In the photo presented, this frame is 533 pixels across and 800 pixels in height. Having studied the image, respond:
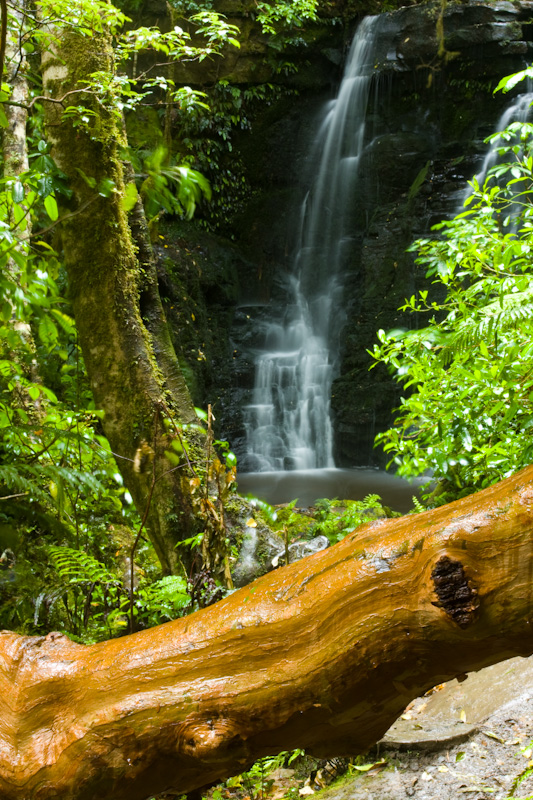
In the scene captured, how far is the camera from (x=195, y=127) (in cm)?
1317

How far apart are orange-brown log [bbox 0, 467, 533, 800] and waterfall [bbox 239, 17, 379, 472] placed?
32.9 ft

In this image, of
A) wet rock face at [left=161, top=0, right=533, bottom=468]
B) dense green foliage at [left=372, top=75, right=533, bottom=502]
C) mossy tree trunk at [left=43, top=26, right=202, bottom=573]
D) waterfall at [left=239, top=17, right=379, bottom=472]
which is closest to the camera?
dense green foliage at [left=372, top=75, right=533, bottom=502]

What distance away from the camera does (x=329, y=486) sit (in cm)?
1016

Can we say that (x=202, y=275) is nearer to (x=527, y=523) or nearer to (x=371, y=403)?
(x=371, y=403)

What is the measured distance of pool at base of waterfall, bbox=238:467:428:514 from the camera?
368 inches

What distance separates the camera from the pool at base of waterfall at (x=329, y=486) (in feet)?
30.6

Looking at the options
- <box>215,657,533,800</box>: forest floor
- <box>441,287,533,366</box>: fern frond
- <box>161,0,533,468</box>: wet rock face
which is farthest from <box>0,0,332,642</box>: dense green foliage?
<box>161,0,533,468</box>: wet rock face

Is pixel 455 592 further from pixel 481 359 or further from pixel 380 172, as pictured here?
pixel 380 172

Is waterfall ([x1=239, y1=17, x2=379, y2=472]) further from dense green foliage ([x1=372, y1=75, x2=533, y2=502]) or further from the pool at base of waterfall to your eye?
dense green foliage ([x1=372, y1=75, x2=533, y2=502])

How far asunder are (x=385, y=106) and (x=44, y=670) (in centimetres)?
1519

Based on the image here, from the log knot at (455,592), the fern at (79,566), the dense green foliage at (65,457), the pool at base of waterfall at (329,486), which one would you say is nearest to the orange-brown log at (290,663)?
the log knot at (455,592)

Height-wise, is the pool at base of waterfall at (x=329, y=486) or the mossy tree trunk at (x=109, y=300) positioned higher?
the mossy tree trunk at (x=109, y=300)

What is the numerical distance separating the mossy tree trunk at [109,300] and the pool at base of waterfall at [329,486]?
5.40 m

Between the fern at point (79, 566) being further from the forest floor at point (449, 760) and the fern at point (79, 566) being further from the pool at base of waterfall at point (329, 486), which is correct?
the pool at base of waterfall at point (329, 486)
